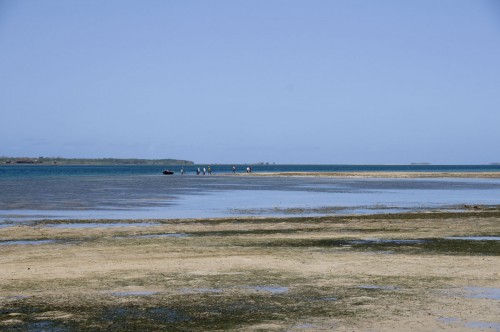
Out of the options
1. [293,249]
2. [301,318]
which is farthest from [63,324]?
[293,249]

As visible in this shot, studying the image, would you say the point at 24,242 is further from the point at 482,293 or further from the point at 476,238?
the point at 482,293

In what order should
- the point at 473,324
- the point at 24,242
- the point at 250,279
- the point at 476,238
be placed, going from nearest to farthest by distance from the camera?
the point at 473,324
the point at 250,279
the point at 24,242
the point at 476,238

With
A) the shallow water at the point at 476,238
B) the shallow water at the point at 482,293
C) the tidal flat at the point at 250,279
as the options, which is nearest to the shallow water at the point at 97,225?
the tidal flat at the point at 250,279

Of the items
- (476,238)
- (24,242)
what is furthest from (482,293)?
(24,242)

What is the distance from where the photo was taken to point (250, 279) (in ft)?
52.8

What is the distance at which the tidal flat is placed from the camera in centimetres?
1209

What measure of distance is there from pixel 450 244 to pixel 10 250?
14323mm

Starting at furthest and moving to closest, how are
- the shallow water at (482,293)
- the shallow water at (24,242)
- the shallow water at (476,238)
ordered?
the shallow water at (476,238), the shallow water at (24,242), the shallow water at (482,293)

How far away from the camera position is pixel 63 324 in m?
11.8

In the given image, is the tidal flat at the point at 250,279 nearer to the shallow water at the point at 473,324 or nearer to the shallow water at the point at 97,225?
the shallow water at the point at 473,324

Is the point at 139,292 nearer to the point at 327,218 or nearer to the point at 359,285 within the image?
the point at 359,285

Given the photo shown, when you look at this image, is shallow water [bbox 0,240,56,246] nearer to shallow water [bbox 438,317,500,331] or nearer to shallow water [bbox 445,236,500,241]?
shallow water [bbox 445,236,500,241]

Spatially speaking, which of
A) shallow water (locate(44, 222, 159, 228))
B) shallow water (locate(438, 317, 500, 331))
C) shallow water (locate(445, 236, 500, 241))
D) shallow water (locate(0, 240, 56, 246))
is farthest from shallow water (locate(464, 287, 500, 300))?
shallow water (locate(44, 222, 159, 228))

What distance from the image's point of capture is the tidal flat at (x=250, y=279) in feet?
39.7
